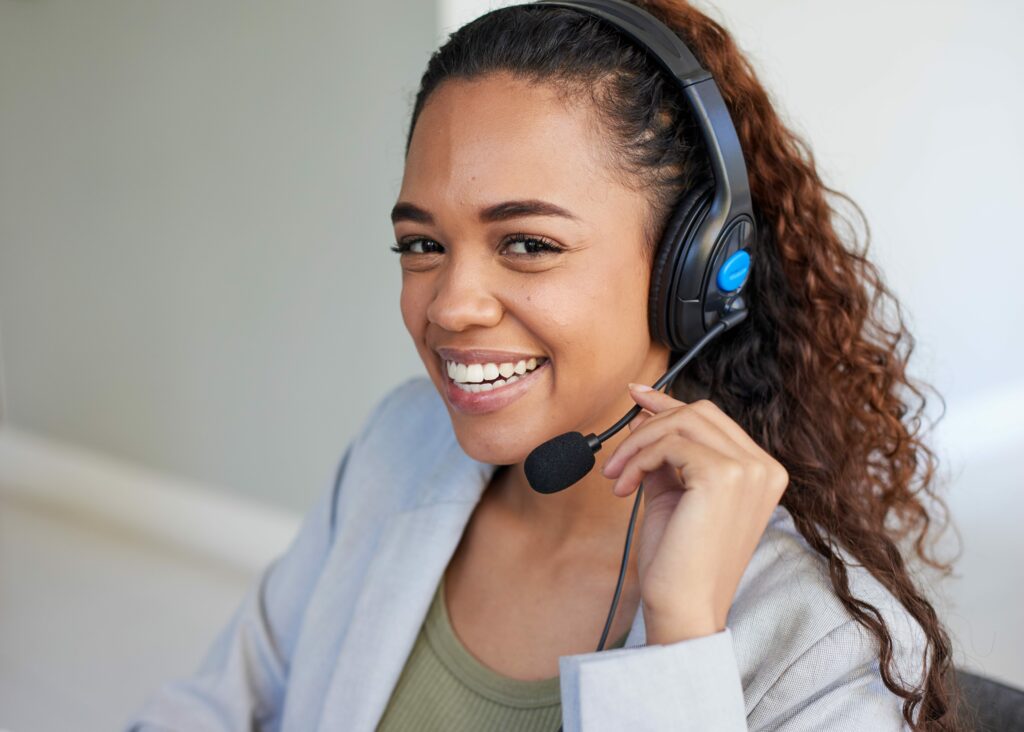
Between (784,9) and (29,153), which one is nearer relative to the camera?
(784,9)

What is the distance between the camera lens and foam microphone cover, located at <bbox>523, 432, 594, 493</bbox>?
3.18 ft

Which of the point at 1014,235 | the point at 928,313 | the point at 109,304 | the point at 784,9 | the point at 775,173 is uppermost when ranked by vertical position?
the point at 784,9

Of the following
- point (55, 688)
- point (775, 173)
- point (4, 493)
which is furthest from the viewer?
point (4, 493)

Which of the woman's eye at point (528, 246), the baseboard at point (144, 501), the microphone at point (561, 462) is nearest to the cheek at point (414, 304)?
the woman's eye at point (528, 246)

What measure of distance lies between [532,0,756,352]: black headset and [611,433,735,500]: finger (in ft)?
0.63

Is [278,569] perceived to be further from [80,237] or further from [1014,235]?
[80,237]

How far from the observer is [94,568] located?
2.85 m

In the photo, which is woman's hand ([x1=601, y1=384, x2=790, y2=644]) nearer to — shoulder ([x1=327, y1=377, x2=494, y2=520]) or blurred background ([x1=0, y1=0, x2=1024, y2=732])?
shoulder ([x1=327, y1=377, x2=494, y2=520])

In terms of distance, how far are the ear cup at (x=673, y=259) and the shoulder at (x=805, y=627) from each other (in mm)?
243

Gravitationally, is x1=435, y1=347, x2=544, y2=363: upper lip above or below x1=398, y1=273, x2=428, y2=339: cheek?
below

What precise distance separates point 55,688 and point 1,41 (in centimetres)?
176

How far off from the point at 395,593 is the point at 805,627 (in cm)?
47


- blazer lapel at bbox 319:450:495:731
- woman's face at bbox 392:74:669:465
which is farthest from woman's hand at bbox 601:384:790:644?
blazer lapel at bbox 319:450:495:731

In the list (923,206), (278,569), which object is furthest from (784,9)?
(278,569)
